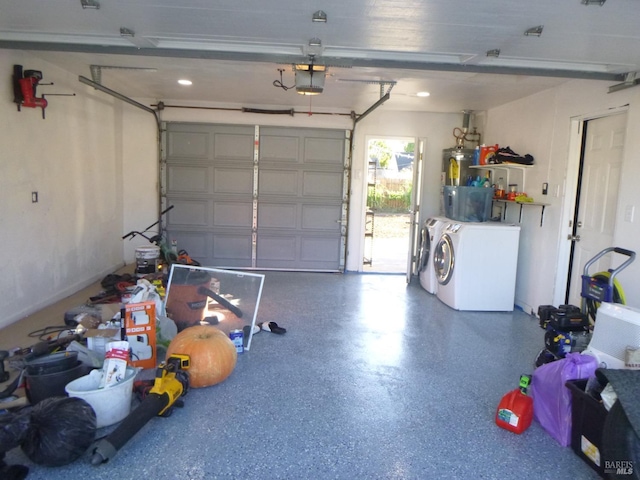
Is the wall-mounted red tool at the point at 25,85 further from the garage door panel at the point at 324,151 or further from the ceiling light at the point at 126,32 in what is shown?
the garage door panel at the point at 324,151

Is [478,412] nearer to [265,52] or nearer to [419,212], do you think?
[265,52]

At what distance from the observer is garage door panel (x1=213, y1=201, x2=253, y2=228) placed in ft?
23.5

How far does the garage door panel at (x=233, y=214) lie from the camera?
7.16 meters

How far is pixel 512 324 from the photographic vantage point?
482cm

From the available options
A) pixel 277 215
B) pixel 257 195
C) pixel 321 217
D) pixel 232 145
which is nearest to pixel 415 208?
pixel 321 217

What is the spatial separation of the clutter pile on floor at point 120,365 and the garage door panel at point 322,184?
3.22 m

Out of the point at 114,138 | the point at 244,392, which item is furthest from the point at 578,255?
the point at 114,138

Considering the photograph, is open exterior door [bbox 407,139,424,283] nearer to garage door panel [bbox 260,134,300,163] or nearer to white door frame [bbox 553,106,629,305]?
garage door panel [bbox 260,134,300,163]

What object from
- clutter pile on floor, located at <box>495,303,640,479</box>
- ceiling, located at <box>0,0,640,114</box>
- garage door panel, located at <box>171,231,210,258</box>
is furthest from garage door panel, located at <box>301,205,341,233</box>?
clutter pile on floor, located at <box>495,303,640,479</box>

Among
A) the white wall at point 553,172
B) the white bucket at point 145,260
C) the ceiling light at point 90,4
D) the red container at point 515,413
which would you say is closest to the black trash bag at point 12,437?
the ceiling light at point 90,4

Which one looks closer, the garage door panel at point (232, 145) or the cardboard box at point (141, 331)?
the cardboard box at point (141, 331)

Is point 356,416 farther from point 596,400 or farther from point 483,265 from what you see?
point 483,265

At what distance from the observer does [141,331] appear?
3262mm

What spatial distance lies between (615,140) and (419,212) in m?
2.94
